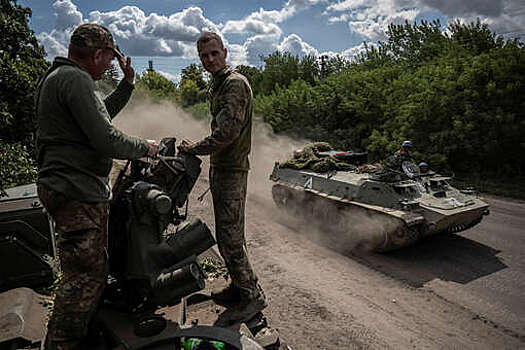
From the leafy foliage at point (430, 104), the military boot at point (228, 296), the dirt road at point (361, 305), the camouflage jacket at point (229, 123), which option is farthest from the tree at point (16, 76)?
the leafy foliage at point (430, 104)

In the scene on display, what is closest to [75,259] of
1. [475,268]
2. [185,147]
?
[185,147]

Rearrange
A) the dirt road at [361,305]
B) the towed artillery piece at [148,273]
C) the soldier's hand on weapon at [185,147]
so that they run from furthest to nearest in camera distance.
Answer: the dirt road at [361,305] < the soldier's hand on weapon at [185,147] < the towed artillery piece at [148,273]

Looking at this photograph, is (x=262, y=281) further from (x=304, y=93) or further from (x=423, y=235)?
(x=304, y=93)

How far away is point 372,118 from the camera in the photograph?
1748 cm

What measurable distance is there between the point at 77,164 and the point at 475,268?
5894mm

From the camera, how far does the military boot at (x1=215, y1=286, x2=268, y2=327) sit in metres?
2.97

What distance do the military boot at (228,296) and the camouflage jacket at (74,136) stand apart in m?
1.53

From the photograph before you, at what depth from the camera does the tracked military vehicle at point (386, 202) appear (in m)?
6.17

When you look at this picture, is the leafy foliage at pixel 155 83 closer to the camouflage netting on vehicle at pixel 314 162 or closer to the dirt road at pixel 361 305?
the camouflage netting on vehicle at pixel 314 162

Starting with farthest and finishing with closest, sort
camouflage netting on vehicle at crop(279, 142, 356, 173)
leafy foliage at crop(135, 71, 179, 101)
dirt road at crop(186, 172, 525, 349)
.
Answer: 1. leafy foliage at crop(135, 71, 179, 101)
2. camouflage netting on vehicle at crop(279, 142, 356, 173)
3. dirt road at crop(186, 172, 525, 349)

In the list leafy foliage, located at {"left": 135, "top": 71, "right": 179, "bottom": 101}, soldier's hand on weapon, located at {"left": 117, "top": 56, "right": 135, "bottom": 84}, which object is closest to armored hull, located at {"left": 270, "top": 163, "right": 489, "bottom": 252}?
soldier's hand on weapon, located at {"left": 117, "top": 56, "right": 135, "bottom": 84}

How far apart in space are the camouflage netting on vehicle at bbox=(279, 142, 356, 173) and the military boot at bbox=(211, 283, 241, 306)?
5372mm

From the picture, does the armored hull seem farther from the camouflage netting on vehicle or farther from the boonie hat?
the boonie hat

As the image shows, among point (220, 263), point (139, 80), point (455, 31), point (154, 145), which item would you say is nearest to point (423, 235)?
point (220, 263)
